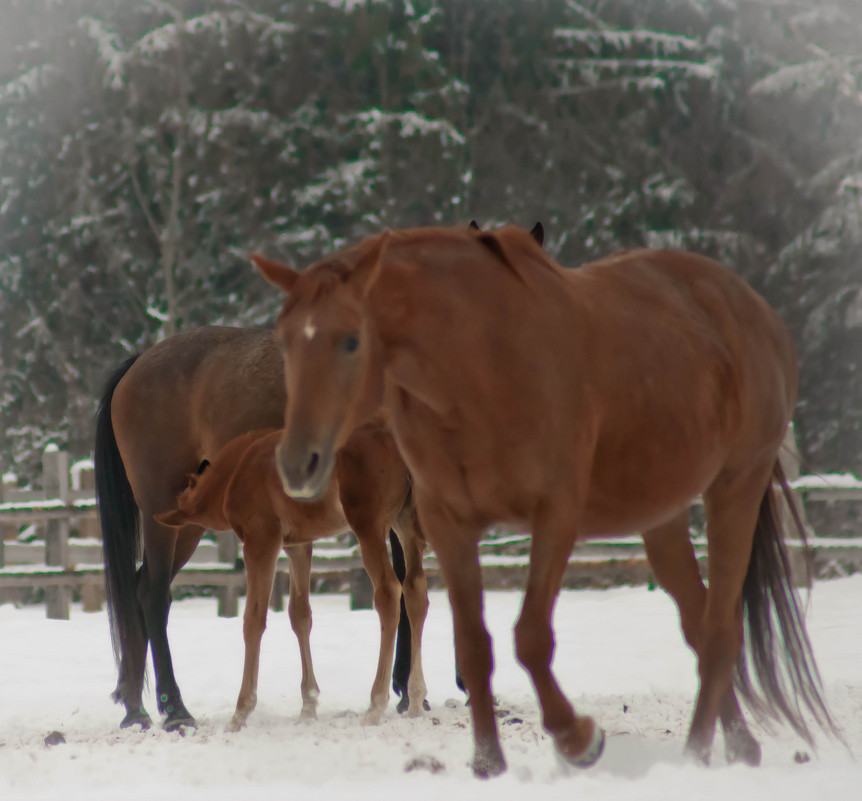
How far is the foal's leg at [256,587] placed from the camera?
418 centimetres

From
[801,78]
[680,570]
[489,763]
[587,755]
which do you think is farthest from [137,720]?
[801,78]

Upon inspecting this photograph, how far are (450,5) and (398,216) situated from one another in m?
2.67

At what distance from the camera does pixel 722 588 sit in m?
3.10

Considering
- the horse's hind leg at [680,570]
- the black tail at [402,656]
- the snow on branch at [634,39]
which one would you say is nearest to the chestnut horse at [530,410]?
the horse's hind leg at [680,570]

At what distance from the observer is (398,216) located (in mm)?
11688

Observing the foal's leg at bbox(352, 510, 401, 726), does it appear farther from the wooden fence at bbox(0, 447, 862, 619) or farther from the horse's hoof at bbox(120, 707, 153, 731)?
the wooden fence at bbox(0, 447, 862, 619)

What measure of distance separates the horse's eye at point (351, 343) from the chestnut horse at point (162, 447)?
2.49 meters

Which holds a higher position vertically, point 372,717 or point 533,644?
point 533,644

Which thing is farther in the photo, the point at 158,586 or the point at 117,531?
the point at 117,531

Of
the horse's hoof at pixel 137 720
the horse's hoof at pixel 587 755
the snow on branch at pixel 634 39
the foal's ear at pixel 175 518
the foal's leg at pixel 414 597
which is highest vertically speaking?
the snow on branch at pixel 634 39

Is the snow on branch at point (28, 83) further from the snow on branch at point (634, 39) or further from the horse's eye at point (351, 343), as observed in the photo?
the horse's eye at point (351, 343)

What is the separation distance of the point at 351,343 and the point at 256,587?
2153mm

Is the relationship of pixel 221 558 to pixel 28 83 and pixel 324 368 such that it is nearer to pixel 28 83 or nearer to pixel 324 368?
pixel 28 83

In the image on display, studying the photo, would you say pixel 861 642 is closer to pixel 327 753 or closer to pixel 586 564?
pixel 586 564
